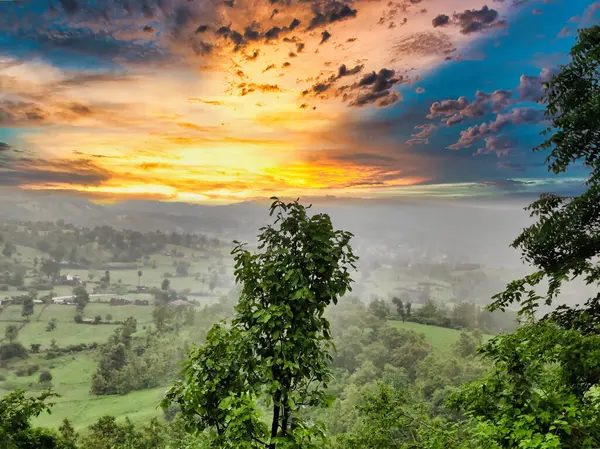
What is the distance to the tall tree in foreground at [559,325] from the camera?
4.95 meters

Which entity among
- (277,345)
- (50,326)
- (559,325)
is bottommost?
(50,326)

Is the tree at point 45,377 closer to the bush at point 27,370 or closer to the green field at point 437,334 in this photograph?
the bush at point 27,370

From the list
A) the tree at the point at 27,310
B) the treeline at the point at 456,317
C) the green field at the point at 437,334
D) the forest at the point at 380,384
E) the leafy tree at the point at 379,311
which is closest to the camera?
the forest at the point at 380,384

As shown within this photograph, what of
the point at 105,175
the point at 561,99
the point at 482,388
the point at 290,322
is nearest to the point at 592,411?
the point at 482,388

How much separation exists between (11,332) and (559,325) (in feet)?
629

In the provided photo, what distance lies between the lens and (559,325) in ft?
25.4

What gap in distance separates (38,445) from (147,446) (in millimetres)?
21276

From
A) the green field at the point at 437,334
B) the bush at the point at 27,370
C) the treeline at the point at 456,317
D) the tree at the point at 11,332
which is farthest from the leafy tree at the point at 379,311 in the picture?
the tree at the point at 11,332


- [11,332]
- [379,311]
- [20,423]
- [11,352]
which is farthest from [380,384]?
[11,332]

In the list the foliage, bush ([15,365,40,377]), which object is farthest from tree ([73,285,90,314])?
the foliage

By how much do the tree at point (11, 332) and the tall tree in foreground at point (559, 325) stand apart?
7137 inches

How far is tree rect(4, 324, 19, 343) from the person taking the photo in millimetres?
142500

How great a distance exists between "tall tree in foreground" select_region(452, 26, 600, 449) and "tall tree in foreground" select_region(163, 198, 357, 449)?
2.88 m

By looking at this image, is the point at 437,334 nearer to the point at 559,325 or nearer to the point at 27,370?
the point at 559,325
